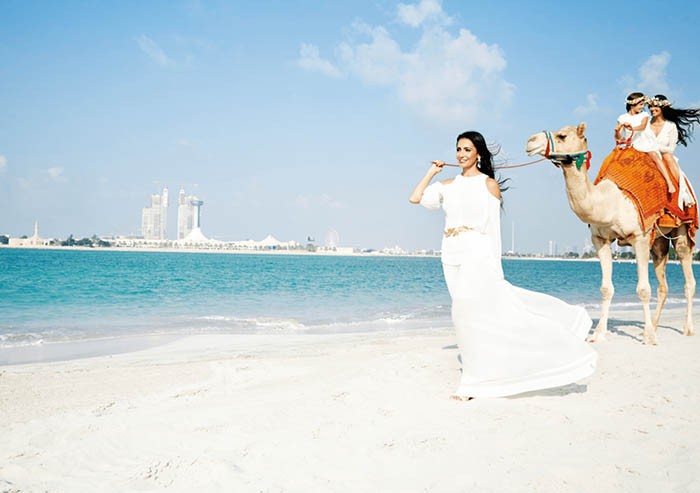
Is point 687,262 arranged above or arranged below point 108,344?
above

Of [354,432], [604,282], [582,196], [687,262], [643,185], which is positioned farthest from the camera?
[687,262]

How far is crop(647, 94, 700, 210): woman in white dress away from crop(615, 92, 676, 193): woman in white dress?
159 millimetres

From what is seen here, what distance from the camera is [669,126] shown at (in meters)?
7.20

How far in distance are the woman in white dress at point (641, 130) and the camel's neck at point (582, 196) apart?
122cm

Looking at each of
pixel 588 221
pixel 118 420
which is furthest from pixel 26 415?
pixel 588 221

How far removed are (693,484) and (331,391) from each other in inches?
111

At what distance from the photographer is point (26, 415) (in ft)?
14.8

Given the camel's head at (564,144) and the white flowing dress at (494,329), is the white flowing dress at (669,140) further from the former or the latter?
the white flowing dress at (494,329)

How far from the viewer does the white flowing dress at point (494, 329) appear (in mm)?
4109

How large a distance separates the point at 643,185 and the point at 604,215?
85 cm

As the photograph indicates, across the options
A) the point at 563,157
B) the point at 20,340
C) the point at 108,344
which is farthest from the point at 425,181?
the point at 20,340

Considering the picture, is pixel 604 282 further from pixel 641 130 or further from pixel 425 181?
pixel 425 181

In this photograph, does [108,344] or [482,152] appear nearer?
[482,152]

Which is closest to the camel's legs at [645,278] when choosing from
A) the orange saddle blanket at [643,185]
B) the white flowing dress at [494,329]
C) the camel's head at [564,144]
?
the orange saddle blanket at [643,185]
